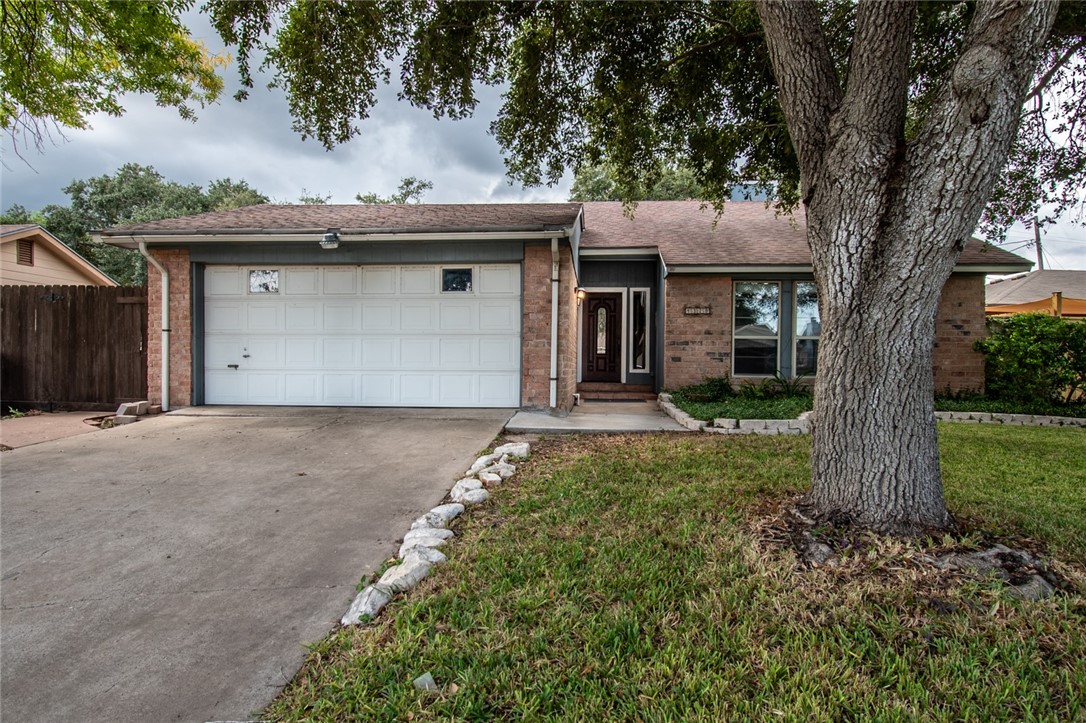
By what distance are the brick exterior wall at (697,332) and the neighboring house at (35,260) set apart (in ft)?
44.3

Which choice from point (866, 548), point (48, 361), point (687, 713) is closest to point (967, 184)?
point (866, 548)

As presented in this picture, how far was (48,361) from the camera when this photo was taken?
8312 millimetres

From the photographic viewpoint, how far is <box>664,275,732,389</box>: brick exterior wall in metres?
9.68

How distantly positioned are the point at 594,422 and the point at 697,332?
376 cm

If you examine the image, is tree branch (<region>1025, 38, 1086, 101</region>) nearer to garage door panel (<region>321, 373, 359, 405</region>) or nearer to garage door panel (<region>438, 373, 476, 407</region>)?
garage door panel (<region>438, 373, 476, 407</region>)

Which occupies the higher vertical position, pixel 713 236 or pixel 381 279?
pixel 713 236

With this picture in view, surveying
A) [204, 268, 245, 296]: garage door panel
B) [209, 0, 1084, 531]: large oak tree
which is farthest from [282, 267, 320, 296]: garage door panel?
[209, 0, 1084, 531]: large oak tree

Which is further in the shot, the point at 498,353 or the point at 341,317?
the point at 341,317

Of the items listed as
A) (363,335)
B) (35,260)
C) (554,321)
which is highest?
(35,260)

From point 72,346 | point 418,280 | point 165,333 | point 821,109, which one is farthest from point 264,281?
point 821,109

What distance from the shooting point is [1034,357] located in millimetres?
8469

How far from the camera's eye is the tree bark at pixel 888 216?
2553 mm

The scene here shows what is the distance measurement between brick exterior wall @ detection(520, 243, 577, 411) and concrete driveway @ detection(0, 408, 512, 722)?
1.79m

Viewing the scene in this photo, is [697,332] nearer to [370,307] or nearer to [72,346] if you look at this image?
[370,307]
